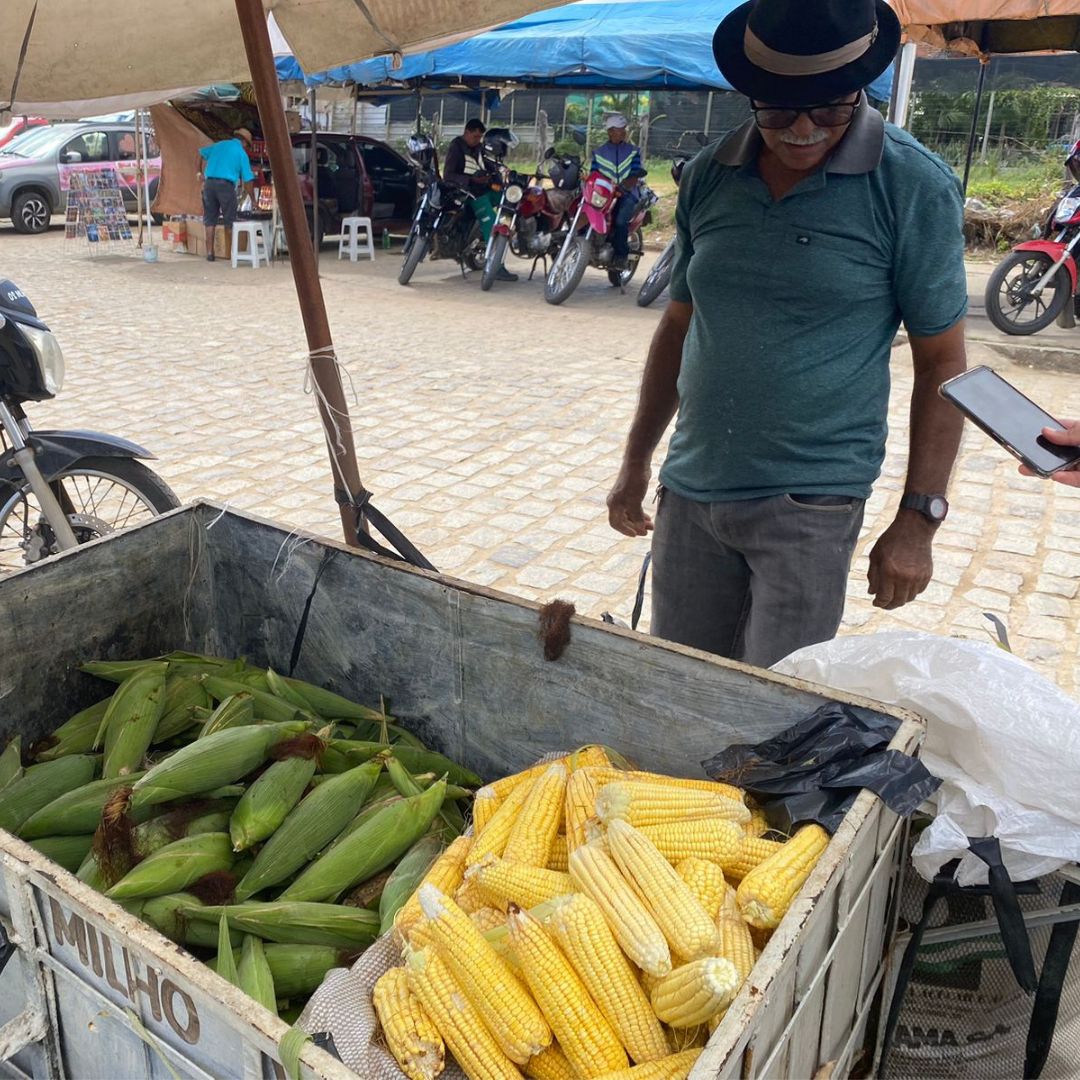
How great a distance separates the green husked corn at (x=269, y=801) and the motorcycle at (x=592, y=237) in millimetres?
10288

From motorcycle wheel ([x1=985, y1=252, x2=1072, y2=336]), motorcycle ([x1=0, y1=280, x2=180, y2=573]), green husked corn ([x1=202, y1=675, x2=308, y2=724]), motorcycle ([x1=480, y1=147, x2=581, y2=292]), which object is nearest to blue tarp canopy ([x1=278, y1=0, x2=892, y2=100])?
motorcycle ([x1=480, y1=147, x2=581, y2=292])

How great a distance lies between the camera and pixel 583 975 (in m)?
1.50

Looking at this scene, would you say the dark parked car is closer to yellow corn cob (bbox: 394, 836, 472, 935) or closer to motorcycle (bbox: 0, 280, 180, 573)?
motorcycle (bbox: 0, 280, 180, 573)

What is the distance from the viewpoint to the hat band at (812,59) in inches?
87.6

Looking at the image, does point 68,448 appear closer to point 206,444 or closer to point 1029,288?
point 206,444

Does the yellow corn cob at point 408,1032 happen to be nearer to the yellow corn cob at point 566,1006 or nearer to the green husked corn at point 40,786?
the yellow corn cob at point 566,1006

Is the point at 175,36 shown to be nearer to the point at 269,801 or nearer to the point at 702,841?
the point at 269,801

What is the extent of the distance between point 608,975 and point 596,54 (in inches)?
470

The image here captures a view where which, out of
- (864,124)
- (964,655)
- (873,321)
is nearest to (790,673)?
(964,655)

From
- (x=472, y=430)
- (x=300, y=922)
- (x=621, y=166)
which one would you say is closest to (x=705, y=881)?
(x=300, y=922)

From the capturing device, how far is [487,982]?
150cm

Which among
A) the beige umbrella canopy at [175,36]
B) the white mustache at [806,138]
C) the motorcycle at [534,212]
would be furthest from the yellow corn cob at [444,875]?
the motorcycle at [534,212]

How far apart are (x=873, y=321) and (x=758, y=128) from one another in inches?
21.7

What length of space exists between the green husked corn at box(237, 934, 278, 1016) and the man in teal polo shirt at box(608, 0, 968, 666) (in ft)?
4.87
